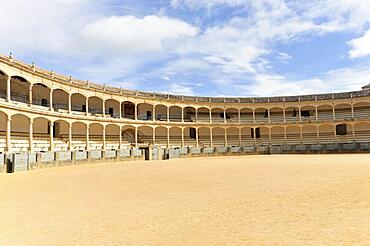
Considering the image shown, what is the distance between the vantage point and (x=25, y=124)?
31297mm

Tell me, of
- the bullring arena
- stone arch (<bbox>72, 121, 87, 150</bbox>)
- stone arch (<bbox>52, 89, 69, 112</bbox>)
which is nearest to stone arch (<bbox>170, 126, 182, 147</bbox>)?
the bullring arena

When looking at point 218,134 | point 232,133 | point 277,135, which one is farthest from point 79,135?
point 277,135

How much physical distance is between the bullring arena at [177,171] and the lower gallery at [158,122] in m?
0.16

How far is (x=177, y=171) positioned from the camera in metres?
19.5

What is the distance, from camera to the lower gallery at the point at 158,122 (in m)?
30.0

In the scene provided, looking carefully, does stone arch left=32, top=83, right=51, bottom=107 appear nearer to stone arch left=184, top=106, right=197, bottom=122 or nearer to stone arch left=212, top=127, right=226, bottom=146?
stone arch left=184, top=106, right=197, bottom=122

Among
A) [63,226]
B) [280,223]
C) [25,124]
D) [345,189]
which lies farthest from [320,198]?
[25,124]

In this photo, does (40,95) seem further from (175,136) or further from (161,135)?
(175,136)

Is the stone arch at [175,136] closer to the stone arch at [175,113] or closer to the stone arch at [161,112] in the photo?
the stone arch at [175,113]

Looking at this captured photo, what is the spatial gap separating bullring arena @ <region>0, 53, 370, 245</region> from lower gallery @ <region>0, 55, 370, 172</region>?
16 cm

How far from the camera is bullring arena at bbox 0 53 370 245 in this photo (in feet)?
21.0

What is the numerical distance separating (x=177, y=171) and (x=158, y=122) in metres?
24.8

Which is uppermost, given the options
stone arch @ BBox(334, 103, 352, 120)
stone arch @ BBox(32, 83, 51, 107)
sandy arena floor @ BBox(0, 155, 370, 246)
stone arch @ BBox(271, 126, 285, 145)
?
stone arch @ BBox(32, 83, 51, 107)

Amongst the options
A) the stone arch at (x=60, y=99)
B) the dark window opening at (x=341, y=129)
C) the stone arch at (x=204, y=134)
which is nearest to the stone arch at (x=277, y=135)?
the dark window opening at (x=341, y=129)
